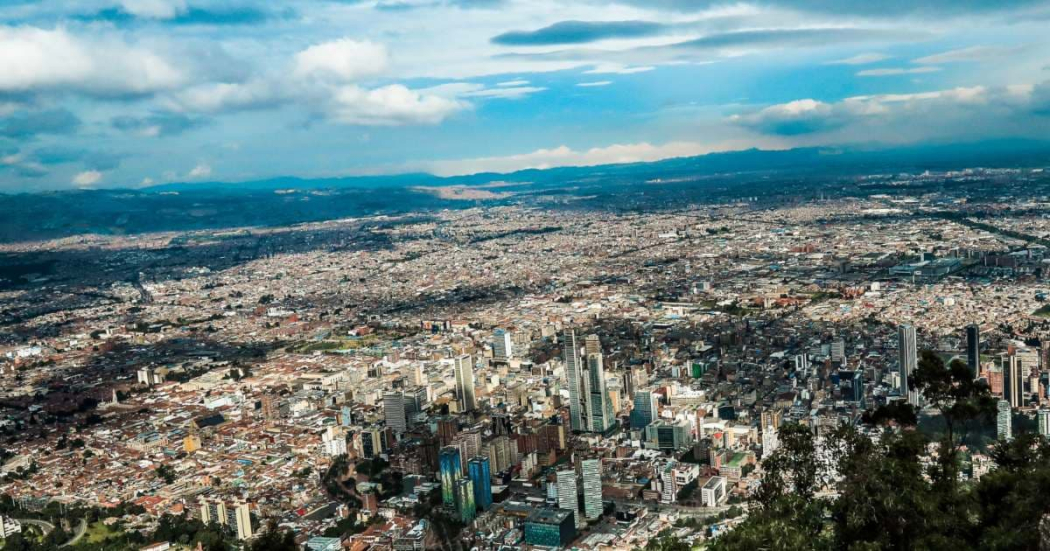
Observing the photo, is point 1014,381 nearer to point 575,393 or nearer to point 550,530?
point 575,393

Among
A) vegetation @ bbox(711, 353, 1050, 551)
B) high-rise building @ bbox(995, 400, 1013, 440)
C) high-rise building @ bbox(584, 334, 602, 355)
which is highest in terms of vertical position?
vegetation @ bbox(711, 353, 1050, 551)

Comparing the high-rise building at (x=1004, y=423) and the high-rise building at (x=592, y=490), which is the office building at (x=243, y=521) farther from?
the high-rise building at (x=1004, y=423)

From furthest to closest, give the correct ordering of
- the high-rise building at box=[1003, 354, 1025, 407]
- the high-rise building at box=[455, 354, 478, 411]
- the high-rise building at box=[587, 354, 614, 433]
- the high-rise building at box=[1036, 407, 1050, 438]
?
1. the high-rise building at box=[455, 354, 478, 411]
2. the high-rise building at box=[587, 354, 614, 433]
3. the high-rise building at box=[1003, 354, 1025, 407]
4. the high-rise building at box=[1036, 407, 1050, 438]

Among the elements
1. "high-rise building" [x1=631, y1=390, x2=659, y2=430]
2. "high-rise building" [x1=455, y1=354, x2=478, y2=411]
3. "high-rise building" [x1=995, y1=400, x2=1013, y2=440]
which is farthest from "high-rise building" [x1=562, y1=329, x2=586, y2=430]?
"high-rise building" [x1=995, y1=400, x2=1013, y2=440]

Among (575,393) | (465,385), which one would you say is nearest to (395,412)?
(465,385)

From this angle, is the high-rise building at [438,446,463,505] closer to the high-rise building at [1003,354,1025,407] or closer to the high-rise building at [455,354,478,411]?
the high-rise building at [455,354,478,411]
